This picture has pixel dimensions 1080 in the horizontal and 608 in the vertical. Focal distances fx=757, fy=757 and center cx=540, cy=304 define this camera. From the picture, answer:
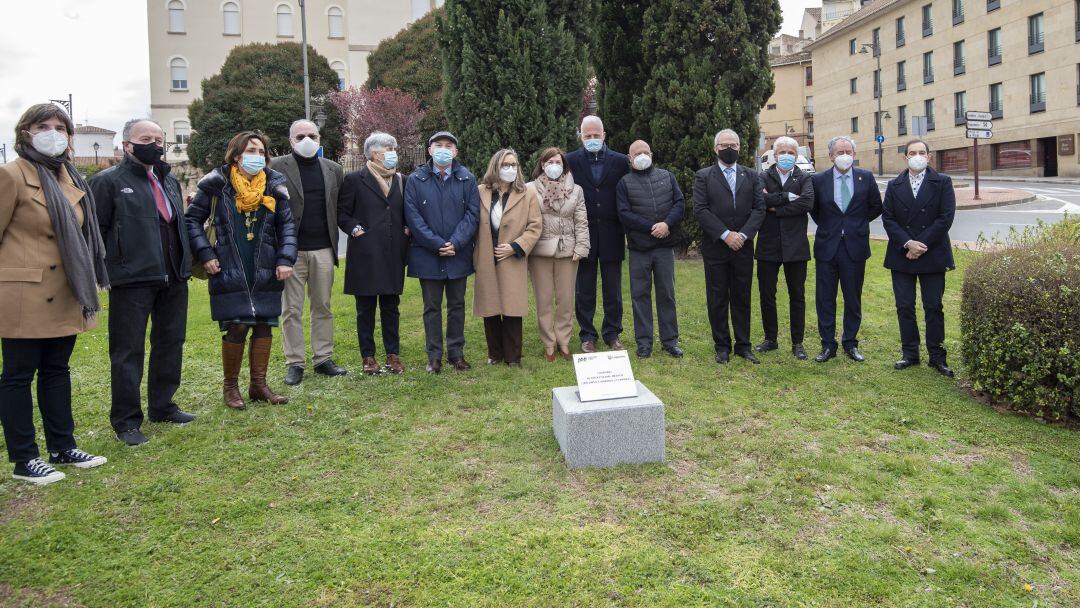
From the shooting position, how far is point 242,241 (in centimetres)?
597

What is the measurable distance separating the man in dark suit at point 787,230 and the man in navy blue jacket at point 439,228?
115 inches

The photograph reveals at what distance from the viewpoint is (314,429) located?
5.60m

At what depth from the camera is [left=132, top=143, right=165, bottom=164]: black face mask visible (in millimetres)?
5355

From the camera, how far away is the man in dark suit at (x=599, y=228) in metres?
7.86

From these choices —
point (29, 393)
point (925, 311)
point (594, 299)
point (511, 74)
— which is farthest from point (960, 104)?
point (29, 393)

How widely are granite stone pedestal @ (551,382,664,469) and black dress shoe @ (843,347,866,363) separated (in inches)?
137

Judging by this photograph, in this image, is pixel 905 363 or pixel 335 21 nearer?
pixel 905 363

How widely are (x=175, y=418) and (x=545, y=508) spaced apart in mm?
3265

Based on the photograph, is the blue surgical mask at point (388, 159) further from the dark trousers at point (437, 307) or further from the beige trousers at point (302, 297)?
the dark trousers at point (437, 307)

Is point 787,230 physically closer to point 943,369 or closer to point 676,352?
point 676,352

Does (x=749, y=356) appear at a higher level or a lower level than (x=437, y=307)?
lower

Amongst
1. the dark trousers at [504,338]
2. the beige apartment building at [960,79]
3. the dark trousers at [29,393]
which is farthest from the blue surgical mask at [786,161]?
the beige apartment building at [960,79]

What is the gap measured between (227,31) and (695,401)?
57611 millimetres

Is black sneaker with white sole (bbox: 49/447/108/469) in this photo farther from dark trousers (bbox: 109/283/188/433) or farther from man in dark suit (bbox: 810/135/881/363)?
man in dark suit (bbox: 810/135/881/363)
